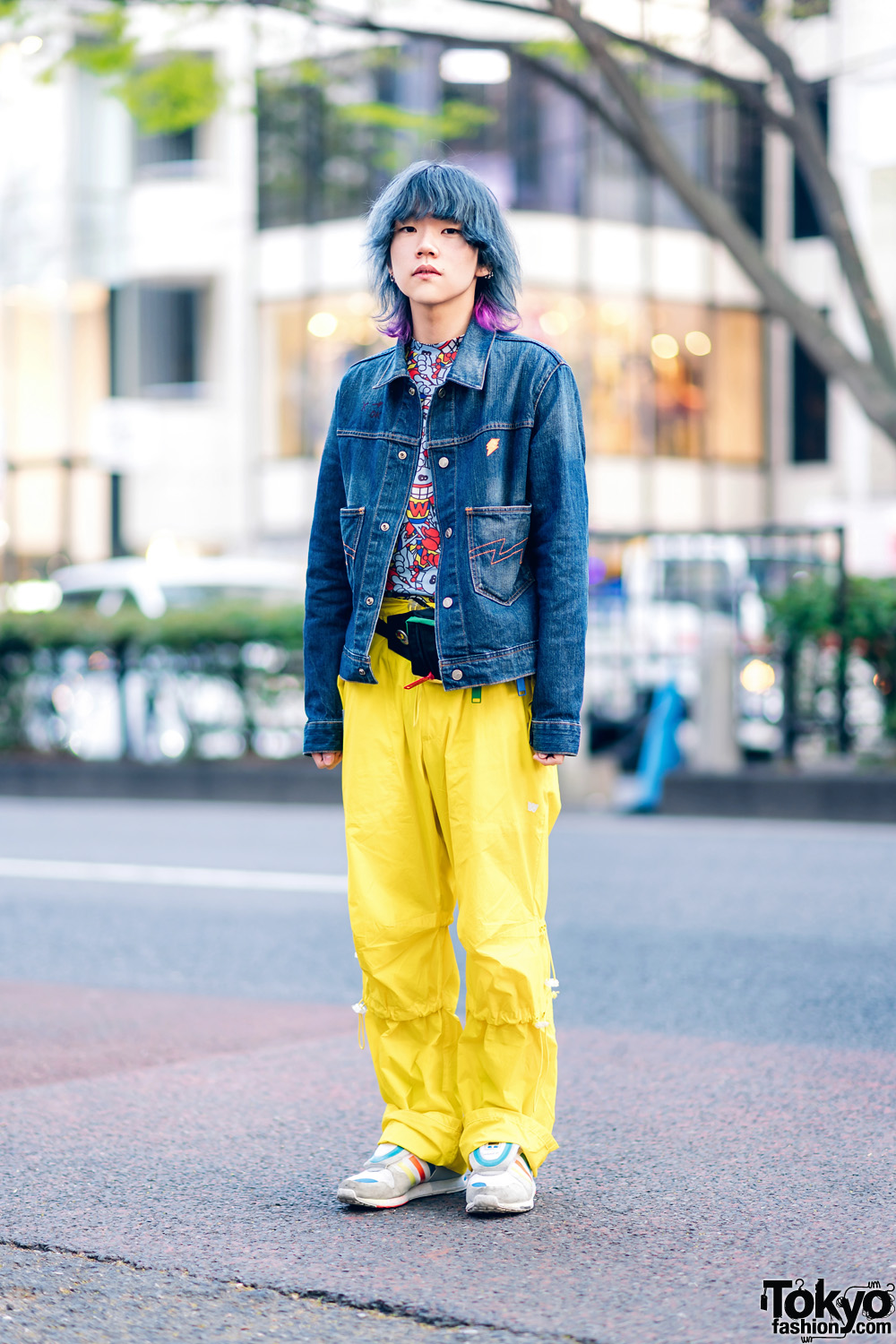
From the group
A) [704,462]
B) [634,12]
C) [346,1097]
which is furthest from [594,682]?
[704,462]

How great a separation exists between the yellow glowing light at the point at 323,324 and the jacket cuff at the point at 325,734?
2825 cm

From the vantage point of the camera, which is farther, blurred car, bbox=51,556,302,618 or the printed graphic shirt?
blurred car, bbox=51,556,302,618

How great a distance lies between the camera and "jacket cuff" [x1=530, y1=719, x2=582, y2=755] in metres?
3.38

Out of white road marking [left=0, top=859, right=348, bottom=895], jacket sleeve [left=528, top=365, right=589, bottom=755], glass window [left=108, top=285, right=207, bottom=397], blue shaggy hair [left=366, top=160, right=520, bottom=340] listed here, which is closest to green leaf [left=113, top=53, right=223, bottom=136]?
white road marking [left=0, top=859, right=348, bottom=895]

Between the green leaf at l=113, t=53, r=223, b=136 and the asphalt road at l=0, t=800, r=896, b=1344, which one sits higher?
the green leaf at l=113, t=53, r=223, b=136

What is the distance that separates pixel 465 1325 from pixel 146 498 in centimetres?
3079

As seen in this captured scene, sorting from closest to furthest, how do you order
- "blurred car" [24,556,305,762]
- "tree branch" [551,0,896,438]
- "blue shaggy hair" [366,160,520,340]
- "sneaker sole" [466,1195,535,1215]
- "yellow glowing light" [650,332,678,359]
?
1. "sneaker sole" [466,1195,535,1215]
2. "blue shaggy hair" [366,160,520,340]
3. "tree branch" [551,0,896,438]
4. "blurred car" [24,556,305,762]
5. "yellow glowing light" [650,332,678,359]

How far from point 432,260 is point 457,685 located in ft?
2.70

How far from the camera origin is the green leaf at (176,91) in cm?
1315

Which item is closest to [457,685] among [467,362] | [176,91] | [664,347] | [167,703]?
[467,362]

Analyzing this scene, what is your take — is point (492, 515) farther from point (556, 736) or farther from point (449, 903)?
point (449, 903)

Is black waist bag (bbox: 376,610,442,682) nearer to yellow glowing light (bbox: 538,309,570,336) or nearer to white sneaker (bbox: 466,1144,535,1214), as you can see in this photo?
white sneaker (bbox: 466,1144,535,1214)

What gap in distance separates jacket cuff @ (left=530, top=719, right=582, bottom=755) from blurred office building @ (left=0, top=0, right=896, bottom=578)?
2525 centimetres

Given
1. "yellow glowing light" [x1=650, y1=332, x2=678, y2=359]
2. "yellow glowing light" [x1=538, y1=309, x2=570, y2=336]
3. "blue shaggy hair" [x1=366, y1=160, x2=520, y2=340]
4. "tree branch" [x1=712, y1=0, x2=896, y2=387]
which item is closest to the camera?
"blue shaggy hair" [x1=366, y1=160, x2=520, y2=340]
